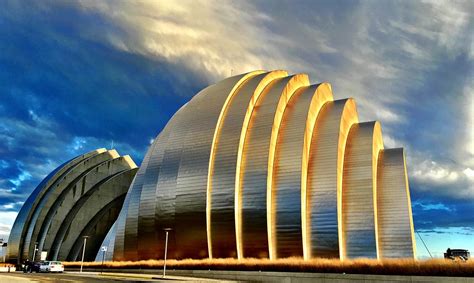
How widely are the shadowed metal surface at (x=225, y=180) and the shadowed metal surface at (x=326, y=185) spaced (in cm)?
626

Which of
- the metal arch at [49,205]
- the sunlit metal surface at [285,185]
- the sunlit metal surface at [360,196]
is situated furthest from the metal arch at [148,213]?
the metal arch at [49,205]

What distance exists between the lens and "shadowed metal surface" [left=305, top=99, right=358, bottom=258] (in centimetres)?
3231

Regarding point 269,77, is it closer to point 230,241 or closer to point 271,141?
point 271,141

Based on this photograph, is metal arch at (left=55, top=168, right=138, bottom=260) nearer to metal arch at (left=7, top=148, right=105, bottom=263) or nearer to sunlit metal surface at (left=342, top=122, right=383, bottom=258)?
metal arch at (left=7, top=148, right=105, bottom=263)

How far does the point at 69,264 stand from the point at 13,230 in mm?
22014

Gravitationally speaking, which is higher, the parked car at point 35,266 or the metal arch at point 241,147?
the metal arch at point 241,147

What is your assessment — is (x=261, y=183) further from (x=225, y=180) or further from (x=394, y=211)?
(x=394, y=211)

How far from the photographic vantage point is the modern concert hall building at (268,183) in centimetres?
3278

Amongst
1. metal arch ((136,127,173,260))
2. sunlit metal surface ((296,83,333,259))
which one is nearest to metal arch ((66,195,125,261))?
metal arch ((136,127,173,260))

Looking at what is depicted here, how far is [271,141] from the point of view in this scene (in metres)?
35.5

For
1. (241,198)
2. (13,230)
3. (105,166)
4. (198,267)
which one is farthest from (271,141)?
(13,230)

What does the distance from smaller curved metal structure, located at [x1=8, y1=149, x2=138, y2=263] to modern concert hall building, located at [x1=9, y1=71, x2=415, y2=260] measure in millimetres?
16276

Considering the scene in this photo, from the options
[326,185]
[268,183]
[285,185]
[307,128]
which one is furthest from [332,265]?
[307,128]

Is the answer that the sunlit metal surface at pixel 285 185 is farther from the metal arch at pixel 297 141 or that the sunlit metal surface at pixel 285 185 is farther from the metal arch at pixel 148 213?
the metal arch at pixel 148 213
